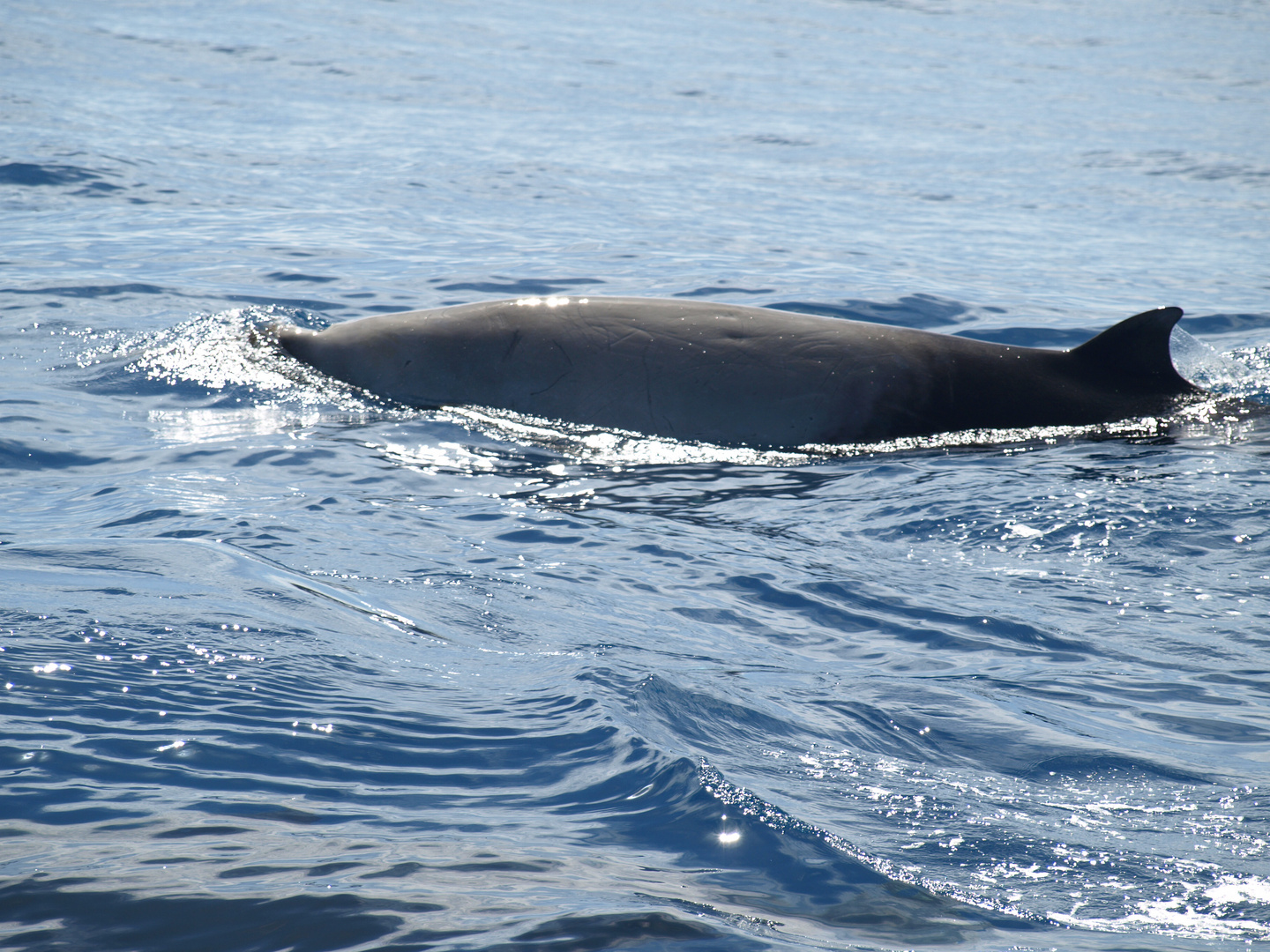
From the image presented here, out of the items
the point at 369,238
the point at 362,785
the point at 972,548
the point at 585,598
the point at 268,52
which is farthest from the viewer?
the point at 268,52

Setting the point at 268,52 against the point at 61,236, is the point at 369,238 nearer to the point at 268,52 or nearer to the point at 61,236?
the point at 61,236

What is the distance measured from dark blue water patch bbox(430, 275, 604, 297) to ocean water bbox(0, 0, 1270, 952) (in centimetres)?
6

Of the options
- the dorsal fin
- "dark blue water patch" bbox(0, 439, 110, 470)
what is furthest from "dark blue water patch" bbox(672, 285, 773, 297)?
"dark blue water patch" bbox(0, 439, 110, 470)

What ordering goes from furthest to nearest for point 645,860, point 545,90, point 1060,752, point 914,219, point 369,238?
point 545,90 < point 914,219 < point 369,238 < point 1060,752 < point 645,860

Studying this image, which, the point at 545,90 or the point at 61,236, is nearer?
the point at 61,236

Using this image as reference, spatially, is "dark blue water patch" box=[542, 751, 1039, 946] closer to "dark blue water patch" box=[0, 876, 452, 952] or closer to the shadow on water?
the shadow on water

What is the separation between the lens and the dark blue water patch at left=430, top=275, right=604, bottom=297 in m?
11.5

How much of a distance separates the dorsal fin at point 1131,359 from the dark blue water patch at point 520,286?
5411 millimetres

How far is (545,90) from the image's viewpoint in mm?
23812

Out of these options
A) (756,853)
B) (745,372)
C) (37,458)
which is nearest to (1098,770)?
(756,853)

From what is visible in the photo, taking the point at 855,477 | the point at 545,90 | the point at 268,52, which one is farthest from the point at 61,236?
the point at 268,52

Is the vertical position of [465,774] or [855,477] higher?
[855,477]

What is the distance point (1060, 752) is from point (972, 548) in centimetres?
185

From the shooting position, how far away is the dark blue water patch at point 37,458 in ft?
20.5
